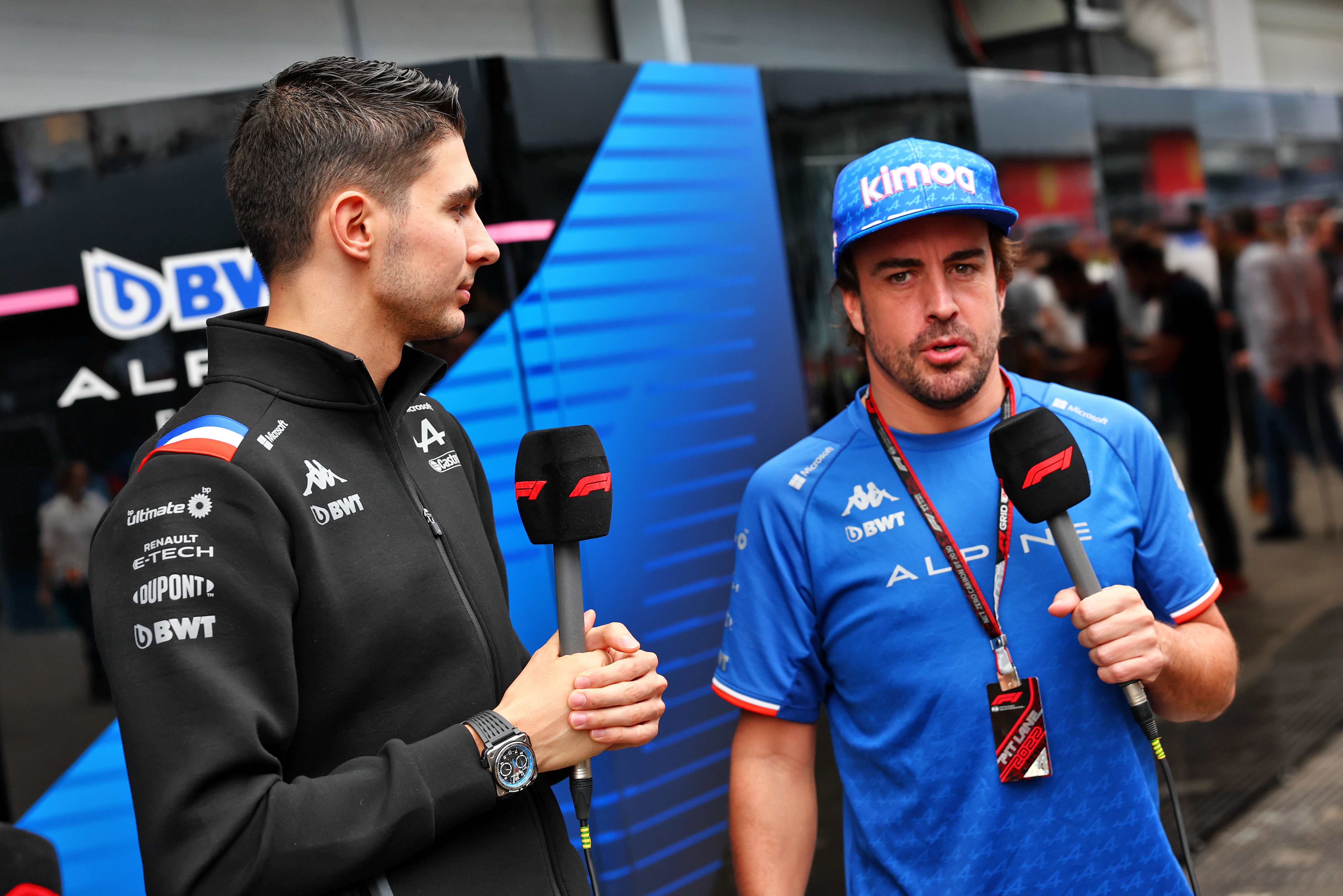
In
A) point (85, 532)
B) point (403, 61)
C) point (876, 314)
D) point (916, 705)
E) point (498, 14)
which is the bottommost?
point (916, 705)

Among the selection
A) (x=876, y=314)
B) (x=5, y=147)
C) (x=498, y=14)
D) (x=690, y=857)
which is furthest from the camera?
(x=498, y=14)

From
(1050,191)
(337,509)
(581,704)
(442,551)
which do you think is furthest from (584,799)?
(1050,191)

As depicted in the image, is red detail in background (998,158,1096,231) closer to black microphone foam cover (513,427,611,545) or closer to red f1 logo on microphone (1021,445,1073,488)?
red f1 logo on microphone (1021,445,1073,488)

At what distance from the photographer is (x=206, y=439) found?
1310mm

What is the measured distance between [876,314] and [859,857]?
94cm

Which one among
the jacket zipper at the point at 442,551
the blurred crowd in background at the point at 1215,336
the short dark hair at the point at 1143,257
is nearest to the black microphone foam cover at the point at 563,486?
the jacket zipper at the point at 442,551

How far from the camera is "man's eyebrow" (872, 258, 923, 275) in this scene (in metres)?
2.01

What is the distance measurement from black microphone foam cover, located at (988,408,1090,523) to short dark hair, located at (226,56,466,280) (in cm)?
91

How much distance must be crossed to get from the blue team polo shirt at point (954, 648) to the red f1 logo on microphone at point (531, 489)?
2.12ft

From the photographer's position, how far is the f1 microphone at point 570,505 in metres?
1.44

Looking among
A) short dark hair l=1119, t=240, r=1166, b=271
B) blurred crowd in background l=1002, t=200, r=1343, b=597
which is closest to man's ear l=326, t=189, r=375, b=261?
blurred crowd in background l=1002, t=200, r=1343, b=597

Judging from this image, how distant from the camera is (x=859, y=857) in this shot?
6.46ft

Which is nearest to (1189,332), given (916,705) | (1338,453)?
(1338,453)

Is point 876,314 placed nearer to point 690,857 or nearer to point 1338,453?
point 690,857
